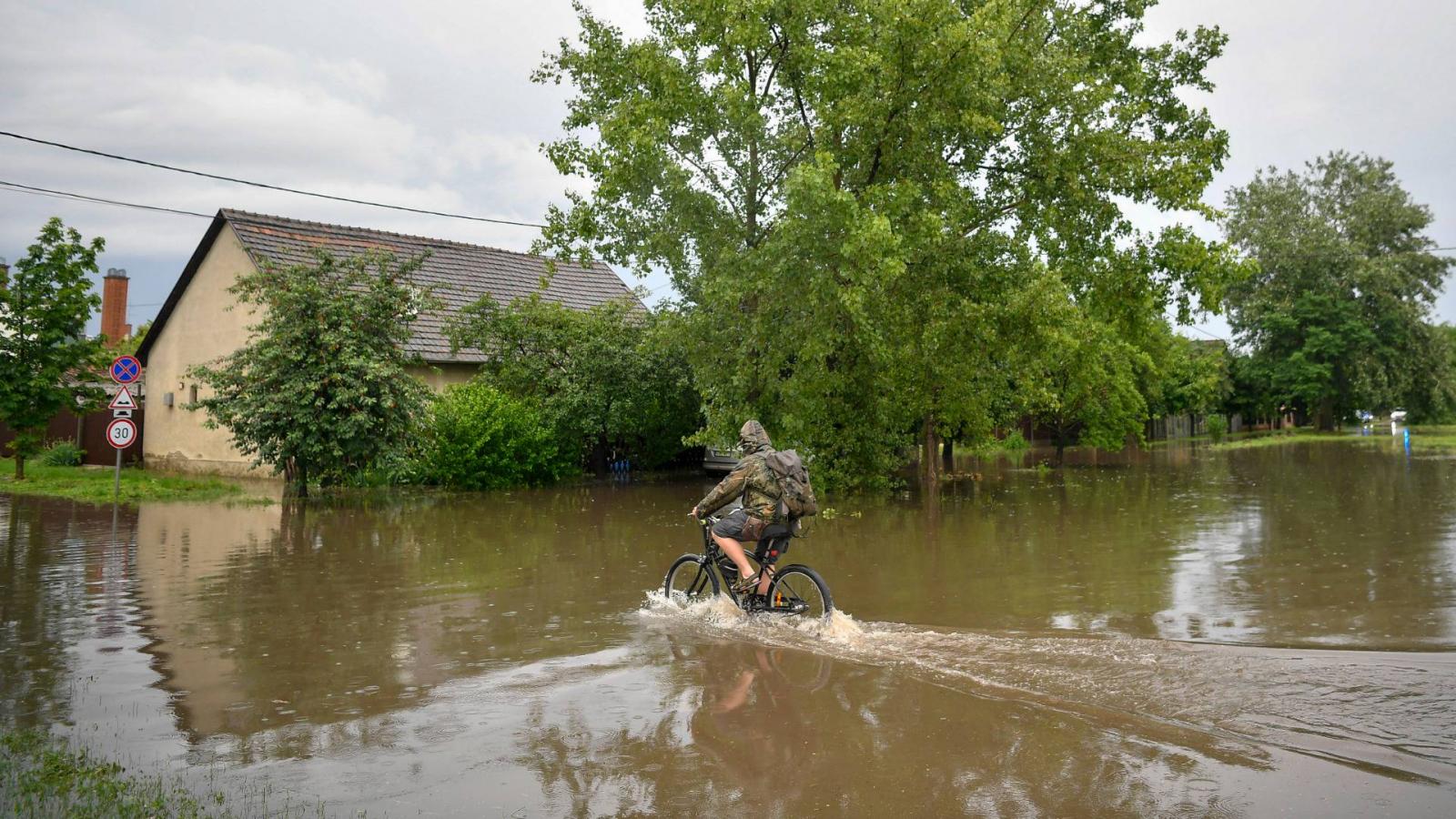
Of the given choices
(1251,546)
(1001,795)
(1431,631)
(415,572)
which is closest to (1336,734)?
(1001,795)

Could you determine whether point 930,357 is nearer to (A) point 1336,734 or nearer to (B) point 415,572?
(B) point 415,572

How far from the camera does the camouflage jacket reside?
876 centimetres

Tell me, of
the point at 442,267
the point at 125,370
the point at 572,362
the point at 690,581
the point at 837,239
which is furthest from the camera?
the point at 442,267

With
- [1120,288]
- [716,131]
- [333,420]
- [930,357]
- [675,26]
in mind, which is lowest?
[333,420]

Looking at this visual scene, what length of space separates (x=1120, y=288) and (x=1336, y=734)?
16924 mm

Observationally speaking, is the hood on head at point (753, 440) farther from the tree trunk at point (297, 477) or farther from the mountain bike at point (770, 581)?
the tree trunk at point (297, 477)

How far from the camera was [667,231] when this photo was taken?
68.0 ft

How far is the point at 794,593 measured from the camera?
28.5ft

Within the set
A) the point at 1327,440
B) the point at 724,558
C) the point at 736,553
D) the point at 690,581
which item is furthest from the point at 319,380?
the point at 1327,440

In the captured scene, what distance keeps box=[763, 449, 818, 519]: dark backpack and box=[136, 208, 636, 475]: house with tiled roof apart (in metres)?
16.8

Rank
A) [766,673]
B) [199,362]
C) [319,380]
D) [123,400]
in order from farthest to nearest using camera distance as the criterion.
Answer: [199,362] < [123,400] < [319,380] < [766,673]

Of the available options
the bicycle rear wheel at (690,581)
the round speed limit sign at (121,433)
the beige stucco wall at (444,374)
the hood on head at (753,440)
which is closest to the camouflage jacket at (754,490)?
the hood on head at (753,440)

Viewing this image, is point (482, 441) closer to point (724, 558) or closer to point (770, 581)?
point (724, 558)

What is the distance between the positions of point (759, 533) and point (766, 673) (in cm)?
180
